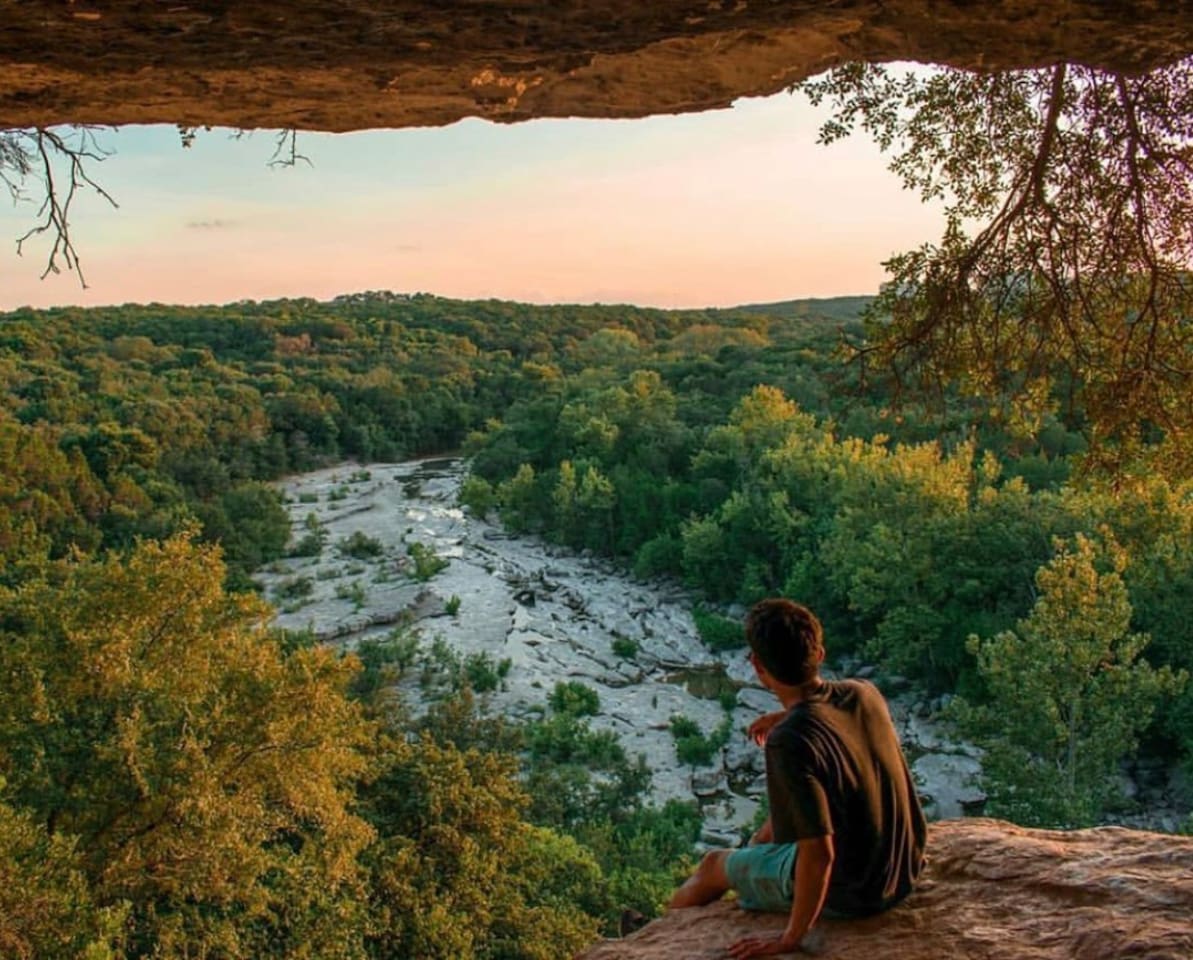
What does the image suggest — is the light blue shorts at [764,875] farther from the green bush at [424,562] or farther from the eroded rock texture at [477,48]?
the green bush at [424,562]

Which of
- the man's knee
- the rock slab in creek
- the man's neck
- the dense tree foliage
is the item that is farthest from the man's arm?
the dense tree foliage

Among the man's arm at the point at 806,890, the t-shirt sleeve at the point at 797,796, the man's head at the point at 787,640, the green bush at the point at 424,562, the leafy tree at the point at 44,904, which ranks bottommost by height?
the green bush at the point at 424,562

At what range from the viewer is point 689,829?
49.1 feet

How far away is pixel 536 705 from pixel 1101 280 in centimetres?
1679

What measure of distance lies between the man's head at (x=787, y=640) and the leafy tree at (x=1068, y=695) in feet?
42.9

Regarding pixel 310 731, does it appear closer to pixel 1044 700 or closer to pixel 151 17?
pixel 151 17

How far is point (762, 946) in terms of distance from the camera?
312cm

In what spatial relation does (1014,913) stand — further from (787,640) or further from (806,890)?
(787,640)

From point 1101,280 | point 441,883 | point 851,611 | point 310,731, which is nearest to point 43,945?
point 310,731

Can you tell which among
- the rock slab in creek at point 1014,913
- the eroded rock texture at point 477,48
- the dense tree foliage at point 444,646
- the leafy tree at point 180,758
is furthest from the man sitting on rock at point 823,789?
the leafy tree at point 180,758

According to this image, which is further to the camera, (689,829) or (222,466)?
(222,466)

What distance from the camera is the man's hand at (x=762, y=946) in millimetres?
3060

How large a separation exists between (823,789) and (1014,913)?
3.36ft

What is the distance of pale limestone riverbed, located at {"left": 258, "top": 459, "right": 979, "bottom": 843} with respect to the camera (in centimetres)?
1762
